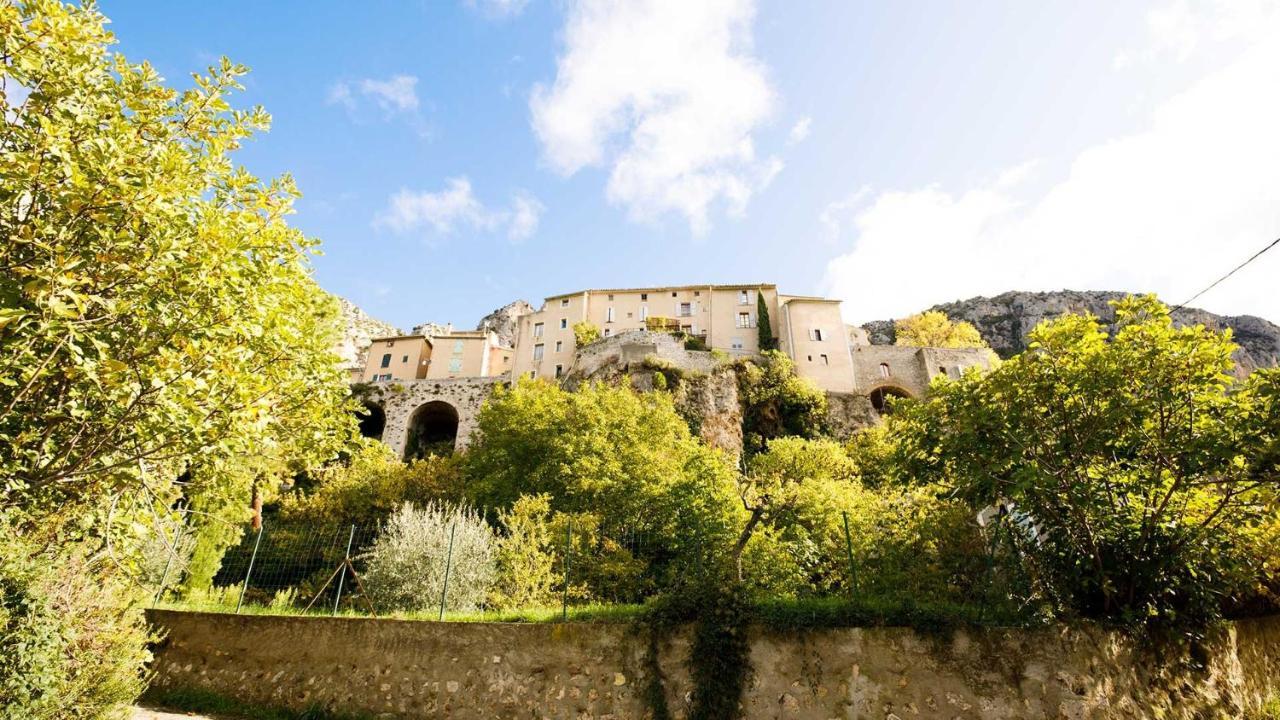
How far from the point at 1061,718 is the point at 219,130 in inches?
452

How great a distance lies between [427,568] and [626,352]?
26.8 m

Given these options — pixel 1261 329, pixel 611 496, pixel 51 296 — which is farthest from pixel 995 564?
pixel 1261 329

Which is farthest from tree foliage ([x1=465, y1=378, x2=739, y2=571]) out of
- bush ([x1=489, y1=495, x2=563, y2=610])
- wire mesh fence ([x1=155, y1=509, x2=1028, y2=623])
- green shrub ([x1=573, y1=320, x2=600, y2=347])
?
green shrub ([x1=573, y1=320, x2=600, y2=347])

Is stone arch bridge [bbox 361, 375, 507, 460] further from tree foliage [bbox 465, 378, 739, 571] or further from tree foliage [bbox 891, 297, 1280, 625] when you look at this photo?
tree foliage [bbox 891, 297, 1280, 625]

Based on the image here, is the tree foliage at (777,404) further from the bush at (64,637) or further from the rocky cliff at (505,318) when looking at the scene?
the rocky cliff at (505,318)

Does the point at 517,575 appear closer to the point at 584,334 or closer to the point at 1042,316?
the point at 584,334

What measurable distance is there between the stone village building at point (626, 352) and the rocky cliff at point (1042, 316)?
27876mm

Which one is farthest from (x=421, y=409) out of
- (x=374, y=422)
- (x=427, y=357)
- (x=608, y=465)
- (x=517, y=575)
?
(x=517, y=575)

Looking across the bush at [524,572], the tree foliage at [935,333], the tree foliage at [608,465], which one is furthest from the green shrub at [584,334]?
the bush at [524,572]

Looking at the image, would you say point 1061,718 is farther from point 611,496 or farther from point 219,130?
point 611,496

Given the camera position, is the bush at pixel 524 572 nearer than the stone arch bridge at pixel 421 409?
Yes

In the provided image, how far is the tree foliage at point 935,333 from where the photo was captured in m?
53.2

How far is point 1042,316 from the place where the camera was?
66.4m

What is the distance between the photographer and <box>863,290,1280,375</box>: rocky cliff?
61.6 meters
